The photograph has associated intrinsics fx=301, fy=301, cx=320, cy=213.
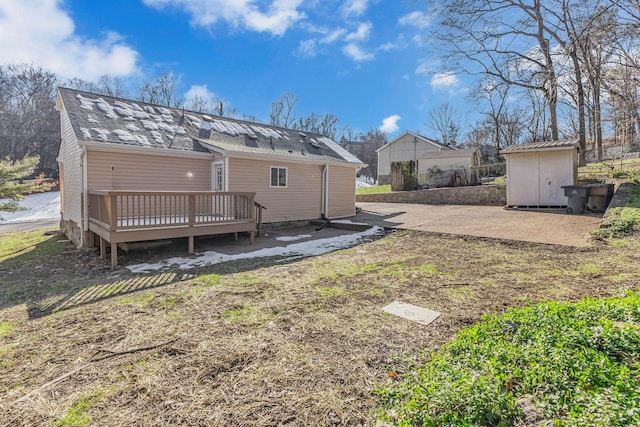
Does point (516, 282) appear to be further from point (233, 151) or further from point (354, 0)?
point (354, 0)

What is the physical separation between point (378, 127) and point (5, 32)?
4484cm

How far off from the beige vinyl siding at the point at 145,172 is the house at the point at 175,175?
0.08ft

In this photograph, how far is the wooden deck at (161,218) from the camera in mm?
6348

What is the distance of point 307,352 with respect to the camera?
2840mm

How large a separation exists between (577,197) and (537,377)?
11487mm

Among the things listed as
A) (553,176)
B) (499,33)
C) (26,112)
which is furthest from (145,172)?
(26,112)

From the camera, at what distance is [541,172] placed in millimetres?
11930

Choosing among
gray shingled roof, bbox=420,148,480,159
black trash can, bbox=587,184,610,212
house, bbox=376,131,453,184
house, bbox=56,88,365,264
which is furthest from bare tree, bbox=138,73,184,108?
black trash can, bbox=587,184,610,212

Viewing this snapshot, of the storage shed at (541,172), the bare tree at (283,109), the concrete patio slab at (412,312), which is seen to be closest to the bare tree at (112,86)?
the bare tree at (283,109)

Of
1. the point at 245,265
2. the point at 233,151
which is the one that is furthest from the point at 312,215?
the point at 245,265

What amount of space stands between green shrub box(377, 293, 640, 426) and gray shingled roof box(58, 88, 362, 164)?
8520 mm

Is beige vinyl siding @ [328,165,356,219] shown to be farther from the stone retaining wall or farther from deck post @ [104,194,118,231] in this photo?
deck post @ [104,194,118,231]

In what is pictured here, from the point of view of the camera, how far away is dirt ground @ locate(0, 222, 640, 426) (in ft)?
7.20

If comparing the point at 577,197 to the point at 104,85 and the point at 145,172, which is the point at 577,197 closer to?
the point at 145,172
